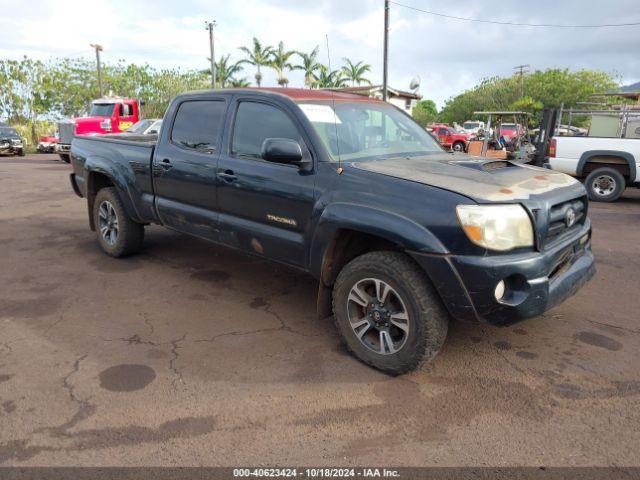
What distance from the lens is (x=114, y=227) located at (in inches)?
224

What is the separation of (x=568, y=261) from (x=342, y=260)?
5.00 feet

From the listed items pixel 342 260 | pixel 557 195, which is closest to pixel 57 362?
pixel 342 260

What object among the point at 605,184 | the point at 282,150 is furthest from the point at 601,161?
the point at 282,150

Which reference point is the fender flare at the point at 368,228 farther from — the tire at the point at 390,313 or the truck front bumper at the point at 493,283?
the tire at the point at 390,313

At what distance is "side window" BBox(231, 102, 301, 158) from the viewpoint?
12.3ft

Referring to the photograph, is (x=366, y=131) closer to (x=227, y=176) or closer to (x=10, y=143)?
(x=227, y=176)

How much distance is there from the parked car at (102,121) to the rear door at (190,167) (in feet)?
52.4

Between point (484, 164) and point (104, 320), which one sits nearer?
point (484, 164)

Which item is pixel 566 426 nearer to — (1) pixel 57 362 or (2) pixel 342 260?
(2) pixel 342 260

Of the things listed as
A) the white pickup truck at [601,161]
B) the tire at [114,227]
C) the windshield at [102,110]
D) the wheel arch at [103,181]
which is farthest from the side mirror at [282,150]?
the windshield at [102,110]

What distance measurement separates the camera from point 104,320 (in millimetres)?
4051

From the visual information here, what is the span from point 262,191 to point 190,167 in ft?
3.19

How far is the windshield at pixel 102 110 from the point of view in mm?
19453

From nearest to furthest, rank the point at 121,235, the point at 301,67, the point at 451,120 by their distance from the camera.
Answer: the point at 121,235 → the point at 301,67 → the point at 451,120
